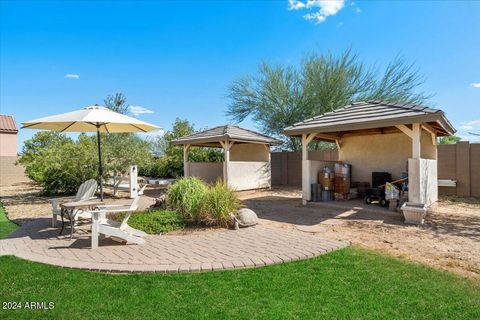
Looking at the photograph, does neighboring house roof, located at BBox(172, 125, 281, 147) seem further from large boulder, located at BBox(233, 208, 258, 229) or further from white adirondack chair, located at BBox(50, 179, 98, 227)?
white adirondack chair, located at BBox(50, 179, 98, 227)

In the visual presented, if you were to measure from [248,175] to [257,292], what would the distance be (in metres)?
11.0

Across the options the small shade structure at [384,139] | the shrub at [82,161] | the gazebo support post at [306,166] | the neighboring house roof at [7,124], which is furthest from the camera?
the neighboring house roof at [7,124]

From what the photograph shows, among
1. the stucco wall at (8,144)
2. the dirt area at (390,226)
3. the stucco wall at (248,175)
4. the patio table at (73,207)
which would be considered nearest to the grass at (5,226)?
the dirt area at (390,226)

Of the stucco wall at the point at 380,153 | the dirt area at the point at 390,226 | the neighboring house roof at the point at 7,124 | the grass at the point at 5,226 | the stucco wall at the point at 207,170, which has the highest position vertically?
the neighboring house roof at the point at 7,124

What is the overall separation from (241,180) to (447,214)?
27.0 feet

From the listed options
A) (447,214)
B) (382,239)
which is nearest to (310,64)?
(447,214)

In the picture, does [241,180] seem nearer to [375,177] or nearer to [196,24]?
[375,177]

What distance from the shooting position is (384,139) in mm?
10812

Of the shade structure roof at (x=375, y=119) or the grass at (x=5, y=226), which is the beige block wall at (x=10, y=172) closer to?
the grass at (x=5, y=226)

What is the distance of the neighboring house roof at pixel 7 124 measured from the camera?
24348mm

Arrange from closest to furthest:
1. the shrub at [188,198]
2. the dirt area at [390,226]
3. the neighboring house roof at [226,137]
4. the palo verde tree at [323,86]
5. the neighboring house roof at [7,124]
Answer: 1. the dirt area at [390,226]
2. the shrub at [188,198]
3. the neighboring house roof at [226,137]
4. the palo verde tree at [323,86]
5. the neighboring house roof at [7,124]

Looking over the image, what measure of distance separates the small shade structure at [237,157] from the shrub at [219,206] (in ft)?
17.4

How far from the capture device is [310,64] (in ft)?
53.4

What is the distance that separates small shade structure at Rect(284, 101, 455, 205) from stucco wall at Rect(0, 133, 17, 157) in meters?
26.4
